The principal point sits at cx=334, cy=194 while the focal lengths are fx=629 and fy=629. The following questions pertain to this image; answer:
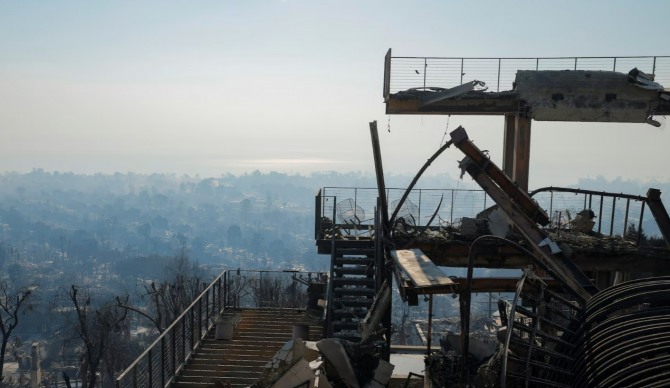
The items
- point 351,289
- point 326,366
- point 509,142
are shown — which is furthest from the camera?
point 509,142

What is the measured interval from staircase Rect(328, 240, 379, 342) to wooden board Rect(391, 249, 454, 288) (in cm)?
322

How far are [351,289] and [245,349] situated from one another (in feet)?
10.2

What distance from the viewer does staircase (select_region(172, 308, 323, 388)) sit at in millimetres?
13771

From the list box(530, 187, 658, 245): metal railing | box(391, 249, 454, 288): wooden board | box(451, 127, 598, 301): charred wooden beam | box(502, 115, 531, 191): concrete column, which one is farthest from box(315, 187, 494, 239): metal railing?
box(391, 249, 454, 288): wooden board

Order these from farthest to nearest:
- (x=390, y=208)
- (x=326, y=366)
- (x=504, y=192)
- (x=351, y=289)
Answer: (x=390, y=208), (x=351, y=289), (x=504, y=192), (x=326, y=366)

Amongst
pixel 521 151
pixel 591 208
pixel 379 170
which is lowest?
pixel 591 208

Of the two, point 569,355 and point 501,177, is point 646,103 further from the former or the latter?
point 569,355

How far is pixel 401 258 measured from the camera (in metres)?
12.3

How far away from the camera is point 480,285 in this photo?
480 inches

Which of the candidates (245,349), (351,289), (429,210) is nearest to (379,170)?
(351,289)

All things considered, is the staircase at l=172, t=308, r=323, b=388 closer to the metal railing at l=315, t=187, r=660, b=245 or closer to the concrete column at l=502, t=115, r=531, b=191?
Answer: the metal railing at l=315, t=187, r=660, b=245

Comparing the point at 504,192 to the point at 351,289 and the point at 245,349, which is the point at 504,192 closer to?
the point at 351,289

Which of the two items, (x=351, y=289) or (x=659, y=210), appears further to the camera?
(x=351, y=289)

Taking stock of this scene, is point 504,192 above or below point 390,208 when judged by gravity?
above
